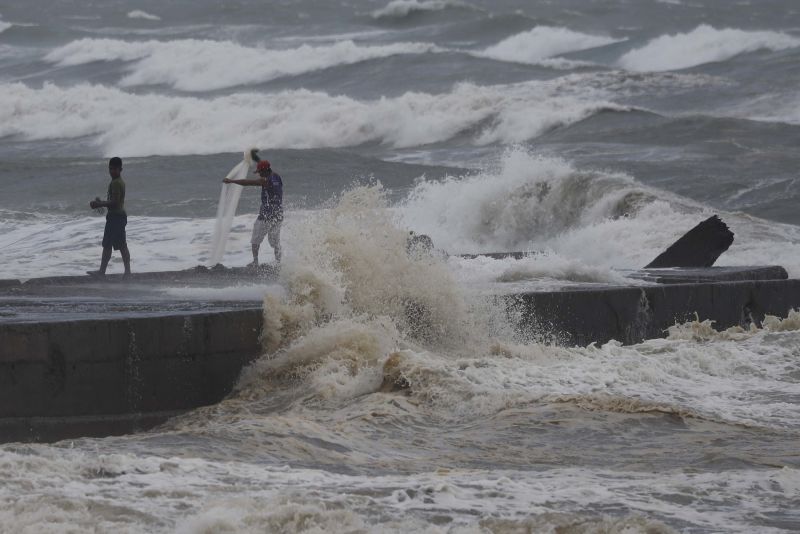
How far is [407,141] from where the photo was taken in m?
29.4

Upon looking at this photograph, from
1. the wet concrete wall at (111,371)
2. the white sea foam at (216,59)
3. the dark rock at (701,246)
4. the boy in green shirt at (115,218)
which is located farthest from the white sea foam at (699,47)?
the wet concrete wall at (111,371)

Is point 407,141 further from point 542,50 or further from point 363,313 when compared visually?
point 363,313

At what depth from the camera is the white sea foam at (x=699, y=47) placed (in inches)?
1501

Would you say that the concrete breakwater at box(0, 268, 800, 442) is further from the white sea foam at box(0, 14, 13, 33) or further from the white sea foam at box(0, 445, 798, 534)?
the white sea foam at box(0, 14, 13, 33)

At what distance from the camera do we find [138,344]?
8148 millimetres

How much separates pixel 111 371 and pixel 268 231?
453cm

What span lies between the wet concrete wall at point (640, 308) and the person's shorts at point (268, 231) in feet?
10.5

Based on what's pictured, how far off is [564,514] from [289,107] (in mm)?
27571

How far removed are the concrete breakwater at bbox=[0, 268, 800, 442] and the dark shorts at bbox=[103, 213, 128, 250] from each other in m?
1.41

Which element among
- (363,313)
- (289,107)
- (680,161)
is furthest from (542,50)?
(363,313)

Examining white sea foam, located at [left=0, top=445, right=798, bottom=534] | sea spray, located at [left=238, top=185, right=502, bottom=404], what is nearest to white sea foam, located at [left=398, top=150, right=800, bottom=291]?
sea spray, located at [left=238, top=185, right=502, bottom=404]

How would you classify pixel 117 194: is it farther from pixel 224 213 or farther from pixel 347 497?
pixel 347 497

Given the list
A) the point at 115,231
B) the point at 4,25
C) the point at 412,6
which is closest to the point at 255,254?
the point at 115,231

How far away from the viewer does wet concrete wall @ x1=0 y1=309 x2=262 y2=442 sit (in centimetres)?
778
